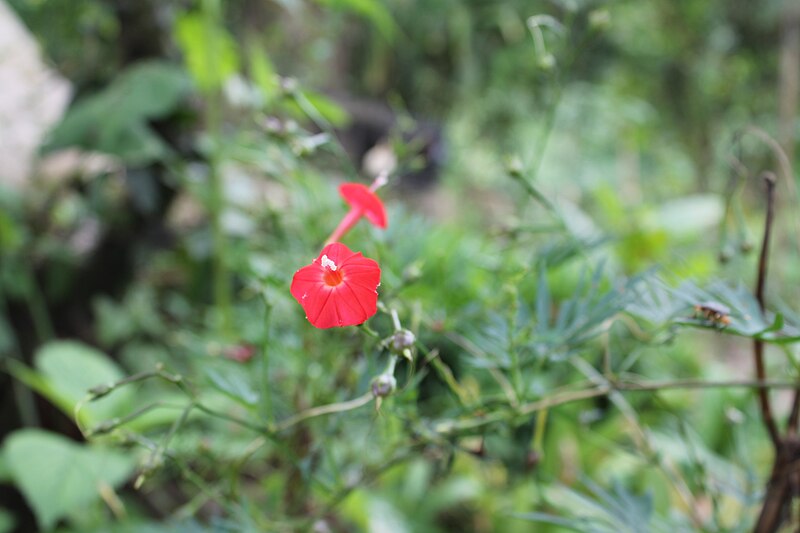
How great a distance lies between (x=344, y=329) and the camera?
19.2 inches

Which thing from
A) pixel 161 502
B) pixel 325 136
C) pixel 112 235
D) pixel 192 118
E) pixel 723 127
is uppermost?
pixel 325 136

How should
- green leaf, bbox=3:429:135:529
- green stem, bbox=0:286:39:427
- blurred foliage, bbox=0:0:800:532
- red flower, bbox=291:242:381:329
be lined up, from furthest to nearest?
green stem, bbox=0:286:39:427, green leaf, bbox=3:429:135:529, blurred foliage, bbox=0:0:800:532, red flower, bbox=291:242:381:329

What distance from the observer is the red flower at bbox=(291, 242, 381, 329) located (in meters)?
0.30

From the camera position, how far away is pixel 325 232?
0.61 m

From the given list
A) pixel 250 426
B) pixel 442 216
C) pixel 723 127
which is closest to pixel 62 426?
pixel 250 426

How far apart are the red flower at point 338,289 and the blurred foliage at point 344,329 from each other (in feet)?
0.10

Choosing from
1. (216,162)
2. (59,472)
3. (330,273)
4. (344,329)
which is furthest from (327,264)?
(216,162)

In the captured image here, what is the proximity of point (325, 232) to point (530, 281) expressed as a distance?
0.19m

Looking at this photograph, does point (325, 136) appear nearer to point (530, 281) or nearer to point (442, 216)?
point (530, 281)

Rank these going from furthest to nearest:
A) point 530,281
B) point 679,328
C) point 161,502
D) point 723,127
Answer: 1. point 723,127
2. point 161,502
3. point 530,281
4. point 679,328

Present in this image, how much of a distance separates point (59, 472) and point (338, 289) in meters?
0.60

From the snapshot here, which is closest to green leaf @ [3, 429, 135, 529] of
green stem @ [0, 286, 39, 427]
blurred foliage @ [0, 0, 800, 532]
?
blurred foliage @ [0, 0, 800, 532]

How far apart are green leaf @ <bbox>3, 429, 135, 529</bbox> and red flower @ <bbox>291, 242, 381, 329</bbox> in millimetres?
546

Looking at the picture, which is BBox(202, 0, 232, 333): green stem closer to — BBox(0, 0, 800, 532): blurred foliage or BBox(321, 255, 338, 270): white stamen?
BBox(0, 0, 800, 532): blurred foliage
